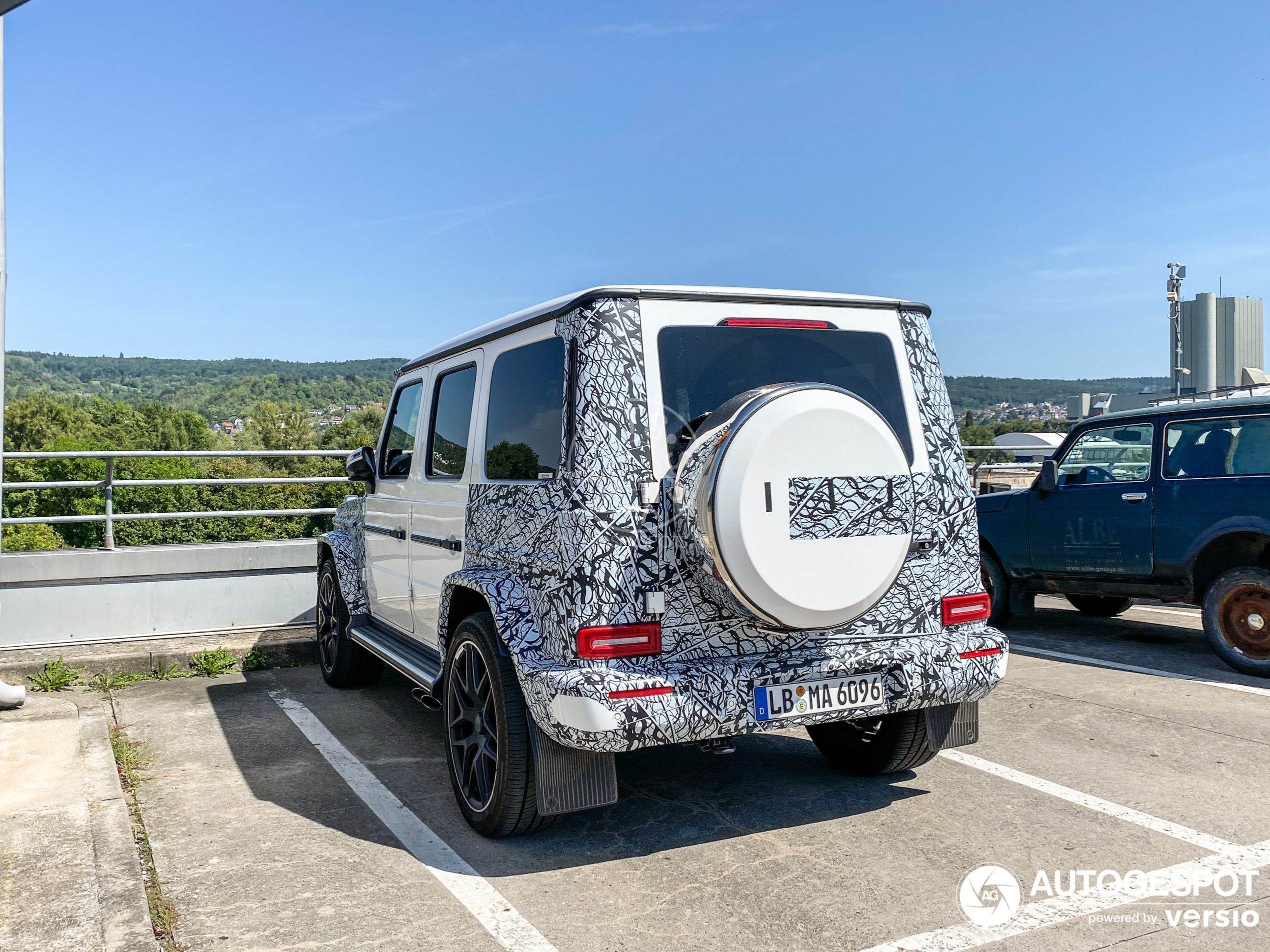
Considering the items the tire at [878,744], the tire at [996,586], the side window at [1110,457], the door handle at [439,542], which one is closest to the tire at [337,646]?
the door handle at [439,542]

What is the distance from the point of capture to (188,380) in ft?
480

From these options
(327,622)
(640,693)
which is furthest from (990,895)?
(327,622)

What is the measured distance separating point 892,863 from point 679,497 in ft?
5.00

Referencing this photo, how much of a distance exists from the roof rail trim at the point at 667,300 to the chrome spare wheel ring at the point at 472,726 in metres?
1.30

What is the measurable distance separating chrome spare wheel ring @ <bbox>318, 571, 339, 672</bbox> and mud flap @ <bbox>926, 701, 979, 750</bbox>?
4.00 meters

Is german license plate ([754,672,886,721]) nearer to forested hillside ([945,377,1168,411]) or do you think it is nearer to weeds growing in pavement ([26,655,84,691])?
weeds growing in pavement ([26,655,84,691])

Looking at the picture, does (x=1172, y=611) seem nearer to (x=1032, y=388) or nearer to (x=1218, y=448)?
(x=1218, y=448)

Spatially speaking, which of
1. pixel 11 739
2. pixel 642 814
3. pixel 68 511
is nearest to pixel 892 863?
pixel 642 814

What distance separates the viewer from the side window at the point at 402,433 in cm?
547

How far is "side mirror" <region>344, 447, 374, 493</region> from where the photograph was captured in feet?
19.7

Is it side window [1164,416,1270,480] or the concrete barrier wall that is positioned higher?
side window [1164,416,1270,480]

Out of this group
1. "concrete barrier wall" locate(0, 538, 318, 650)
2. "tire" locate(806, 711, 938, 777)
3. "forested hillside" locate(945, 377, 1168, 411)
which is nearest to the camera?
"tire" locate(806, 711, 938, 777)

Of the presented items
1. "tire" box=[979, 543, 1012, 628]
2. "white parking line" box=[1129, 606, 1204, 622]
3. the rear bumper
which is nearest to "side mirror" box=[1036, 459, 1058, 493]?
"tire" box=[979, 543, 1012, 628]

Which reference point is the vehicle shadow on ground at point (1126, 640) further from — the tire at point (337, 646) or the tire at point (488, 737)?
the tire at point (488, 737)
